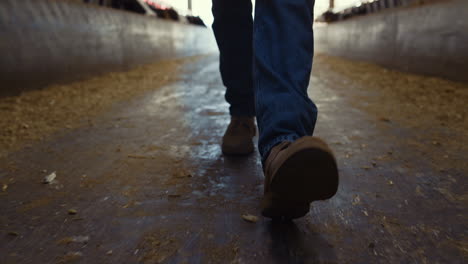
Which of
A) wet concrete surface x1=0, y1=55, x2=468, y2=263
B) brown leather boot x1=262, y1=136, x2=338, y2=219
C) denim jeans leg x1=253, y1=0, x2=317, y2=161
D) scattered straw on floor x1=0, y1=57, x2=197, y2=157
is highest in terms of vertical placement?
denim jeans leg x1=253, y1=0, x2=317, y2=161

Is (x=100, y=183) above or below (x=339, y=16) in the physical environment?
below

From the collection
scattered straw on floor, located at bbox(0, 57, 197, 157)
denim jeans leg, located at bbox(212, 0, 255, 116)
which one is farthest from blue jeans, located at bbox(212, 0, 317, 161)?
scattered straw on floor, located at bbox(0, 57, 197, 157)

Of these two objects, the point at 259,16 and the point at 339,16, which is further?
the point at 339,16

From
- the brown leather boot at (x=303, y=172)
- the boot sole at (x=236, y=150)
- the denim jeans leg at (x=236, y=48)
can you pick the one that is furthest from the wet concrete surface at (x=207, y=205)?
the denim jeans leg at (x=236, y=48)

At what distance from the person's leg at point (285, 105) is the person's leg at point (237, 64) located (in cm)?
40

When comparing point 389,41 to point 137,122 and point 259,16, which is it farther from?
point 259,16

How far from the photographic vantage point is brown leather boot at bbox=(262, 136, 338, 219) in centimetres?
68

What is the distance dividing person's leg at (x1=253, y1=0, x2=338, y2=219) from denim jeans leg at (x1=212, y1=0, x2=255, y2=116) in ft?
1.30

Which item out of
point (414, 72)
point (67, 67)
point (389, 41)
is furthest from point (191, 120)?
point (389, 41)

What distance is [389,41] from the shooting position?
4.32 meters

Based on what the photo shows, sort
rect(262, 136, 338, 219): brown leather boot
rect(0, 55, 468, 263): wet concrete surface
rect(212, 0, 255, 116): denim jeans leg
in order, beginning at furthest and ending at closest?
1. rect(212, 0, 255, 116): denim jeans leg
2. rect(0, 55, 468, 263): wet concrete surface
3. rect(262, 136, 338, 219): brown leather boot

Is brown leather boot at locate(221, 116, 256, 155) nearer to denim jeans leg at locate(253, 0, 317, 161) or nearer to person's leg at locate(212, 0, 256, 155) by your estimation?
person's leg at locate(212, 0, 256, 155)

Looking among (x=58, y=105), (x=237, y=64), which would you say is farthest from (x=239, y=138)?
(x=58, y=105)

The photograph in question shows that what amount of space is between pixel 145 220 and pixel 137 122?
3.90 ft
